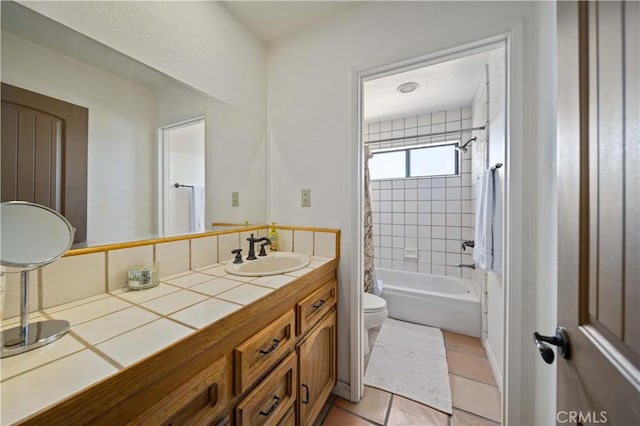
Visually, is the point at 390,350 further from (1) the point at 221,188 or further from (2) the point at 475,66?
(2) the point at 475,66

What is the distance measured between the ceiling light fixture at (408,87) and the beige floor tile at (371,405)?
2.54 m

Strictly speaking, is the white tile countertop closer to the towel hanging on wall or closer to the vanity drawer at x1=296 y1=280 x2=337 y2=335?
the vanity drawer at x1=296 y1=280 x2=337 y2=335

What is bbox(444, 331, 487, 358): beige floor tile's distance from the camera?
1916 millimetres

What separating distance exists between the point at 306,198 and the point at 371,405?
51.9 inches

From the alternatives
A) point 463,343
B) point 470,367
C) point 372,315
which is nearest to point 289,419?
point 372,315

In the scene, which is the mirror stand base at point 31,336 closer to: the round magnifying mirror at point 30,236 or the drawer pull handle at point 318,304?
the round magnifying mirror at point 30,236

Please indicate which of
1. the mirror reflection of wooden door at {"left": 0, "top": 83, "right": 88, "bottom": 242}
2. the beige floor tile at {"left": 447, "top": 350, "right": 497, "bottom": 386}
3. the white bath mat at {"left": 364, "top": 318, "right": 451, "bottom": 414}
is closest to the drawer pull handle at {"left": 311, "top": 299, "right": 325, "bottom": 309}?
the white bath mat at {"left": 364, "top": 318, "right": 451, "bottom": 414}

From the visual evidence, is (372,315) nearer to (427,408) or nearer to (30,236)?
(427,408)

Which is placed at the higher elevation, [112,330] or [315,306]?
[112,330]

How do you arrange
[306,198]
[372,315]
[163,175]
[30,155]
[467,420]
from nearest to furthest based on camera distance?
[30,155] < [163,175] < [467,420] < [306,198] < [372,315]

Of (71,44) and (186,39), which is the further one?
(186,39)

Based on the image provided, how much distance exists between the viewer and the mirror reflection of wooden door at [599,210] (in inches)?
14.7

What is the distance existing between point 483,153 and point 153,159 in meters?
2.42

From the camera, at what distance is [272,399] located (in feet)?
2.85
